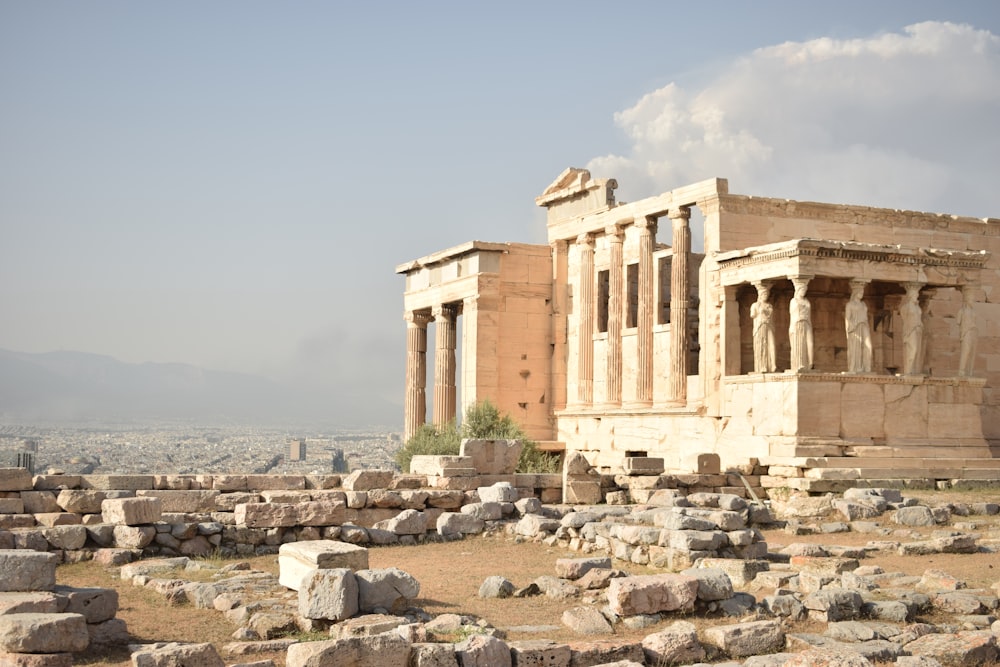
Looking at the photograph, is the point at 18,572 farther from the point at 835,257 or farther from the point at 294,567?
the point at 835,257

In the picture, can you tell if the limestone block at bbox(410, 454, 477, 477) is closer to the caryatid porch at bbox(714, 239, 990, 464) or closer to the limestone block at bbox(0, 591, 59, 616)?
the caryatid porch at bbox(714, 239, 990, 464)

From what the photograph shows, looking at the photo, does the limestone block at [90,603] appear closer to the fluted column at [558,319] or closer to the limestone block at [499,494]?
the limestone block at [499,494]

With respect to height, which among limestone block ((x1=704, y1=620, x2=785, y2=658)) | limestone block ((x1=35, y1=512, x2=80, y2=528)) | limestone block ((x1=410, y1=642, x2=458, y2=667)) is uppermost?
limestone block ((x1=35, y1=512, x2=80, y2=528))

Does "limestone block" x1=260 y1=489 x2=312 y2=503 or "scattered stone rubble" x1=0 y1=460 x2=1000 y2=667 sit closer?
"scattered stone rubble" x1=0 y1=460 x2=1000 y2=667

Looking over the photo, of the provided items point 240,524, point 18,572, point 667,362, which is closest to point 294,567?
point 18,572

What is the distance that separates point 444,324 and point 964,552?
19.8 meters

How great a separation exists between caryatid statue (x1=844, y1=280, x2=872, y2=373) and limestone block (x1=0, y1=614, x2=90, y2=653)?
17.6 metres

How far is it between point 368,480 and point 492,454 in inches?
93.4

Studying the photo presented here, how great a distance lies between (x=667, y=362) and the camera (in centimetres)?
2811

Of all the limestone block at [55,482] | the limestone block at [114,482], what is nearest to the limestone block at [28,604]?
→ the limestone block at [55,482]

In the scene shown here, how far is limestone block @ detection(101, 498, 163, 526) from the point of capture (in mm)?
15039

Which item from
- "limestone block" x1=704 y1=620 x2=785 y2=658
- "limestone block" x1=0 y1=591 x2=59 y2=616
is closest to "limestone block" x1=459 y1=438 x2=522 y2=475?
"limestone block" x1=704 y1=620 x2=785 y2=658

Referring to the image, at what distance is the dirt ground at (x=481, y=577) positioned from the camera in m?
10.3

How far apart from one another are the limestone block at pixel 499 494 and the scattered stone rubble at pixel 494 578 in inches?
0.8
